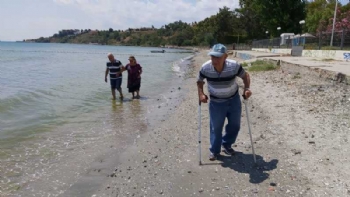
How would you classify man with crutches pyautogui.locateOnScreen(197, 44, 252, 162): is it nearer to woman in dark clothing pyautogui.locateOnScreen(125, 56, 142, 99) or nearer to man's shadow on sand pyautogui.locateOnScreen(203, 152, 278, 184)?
man's shadow on sand pyautogui.locateOnScreen(203, 152, 278, 184)

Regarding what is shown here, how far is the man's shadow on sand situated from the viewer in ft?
15.1

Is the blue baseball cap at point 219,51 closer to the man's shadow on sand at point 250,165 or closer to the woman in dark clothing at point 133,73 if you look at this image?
the man's shadow on sand at point 250,165

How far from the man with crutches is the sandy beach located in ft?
1.56

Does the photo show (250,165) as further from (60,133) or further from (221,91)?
(60,133)

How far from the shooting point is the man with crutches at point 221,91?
4.70 meters

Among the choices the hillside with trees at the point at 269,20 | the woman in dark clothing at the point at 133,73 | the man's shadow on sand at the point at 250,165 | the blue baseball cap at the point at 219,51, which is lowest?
the man's shadow on sand at the point at 250,165

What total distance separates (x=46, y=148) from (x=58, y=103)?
235 inches

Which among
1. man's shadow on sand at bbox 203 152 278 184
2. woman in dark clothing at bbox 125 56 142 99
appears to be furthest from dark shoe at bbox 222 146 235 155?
woman in dark clothing at bbox 125 56 142 99

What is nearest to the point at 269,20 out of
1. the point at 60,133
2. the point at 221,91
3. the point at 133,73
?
the point at 133,73

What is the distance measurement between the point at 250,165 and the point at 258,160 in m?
0.25

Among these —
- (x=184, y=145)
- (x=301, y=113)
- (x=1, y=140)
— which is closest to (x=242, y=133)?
(x=184, y=145)

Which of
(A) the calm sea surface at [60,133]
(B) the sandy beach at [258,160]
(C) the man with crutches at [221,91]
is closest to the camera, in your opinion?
(B) the sandy beach at [258,160]

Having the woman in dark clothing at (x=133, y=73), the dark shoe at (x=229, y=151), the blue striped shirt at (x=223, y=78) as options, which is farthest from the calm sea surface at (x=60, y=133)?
the blue striped shirt at (x=223, y=78)

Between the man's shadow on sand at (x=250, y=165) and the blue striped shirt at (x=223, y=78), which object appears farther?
the blue striped shirt at (x=223, y=78)
